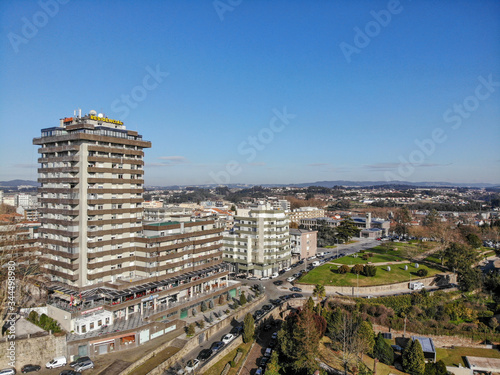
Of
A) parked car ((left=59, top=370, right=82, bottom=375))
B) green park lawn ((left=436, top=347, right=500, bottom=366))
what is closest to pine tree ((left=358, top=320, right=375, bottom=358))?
green park lawn ((left=436, top=347, right=500, bottom=366))

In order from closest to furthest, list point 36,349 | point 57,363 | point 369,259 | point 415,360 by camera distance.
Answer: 1. point 57,363
2. point 36,349
3. point 415,360
4. point 369,259

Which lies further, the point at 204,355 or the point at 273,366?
the point at 204,355

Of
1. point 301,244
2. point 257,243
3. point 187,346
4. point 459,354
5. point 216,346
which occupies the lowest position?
point 459,354

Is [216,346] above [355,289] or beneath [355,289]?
beneath

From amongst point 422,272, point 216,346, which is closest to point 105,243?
point 216,346

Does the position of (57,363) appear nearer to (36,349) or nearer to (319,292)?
(36,349)

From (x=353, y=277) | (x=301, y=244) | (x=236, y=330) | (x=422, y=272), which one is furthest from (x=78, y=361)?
(x=422, y=272)

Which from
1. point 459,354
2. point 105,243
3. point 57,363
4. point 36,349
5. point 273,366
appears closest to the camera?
point 57,363
